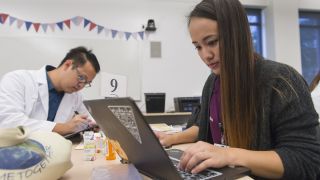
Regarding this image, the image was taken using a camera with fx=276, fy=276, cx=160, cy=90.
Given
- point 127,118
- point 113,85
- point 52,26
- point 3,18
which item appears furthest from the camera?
point 113,85

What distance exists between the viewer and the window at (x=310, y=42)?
4.06 metres

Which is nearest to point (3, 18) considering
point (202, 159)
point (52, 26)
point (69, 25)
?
point (52, 26)

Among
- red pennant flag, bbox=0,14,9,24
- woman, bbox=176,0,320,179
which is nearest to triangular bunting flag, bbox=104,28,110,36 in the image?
red pennant flag, bbox=0,14,9,24

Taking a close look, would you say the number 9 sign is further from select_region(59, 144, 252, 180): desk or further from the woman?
the woman

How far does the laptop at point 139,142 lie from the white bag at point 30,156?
13cm

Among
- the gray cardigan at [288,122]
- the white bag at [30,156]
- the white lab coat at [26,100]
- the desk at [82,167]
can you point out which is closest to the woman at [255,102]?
the gray cardigan at [288,122]

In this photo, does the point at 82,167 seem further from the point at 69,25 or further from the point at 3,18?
the point at 3,18

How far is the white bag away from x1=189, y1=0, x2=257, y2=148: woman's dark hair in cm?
44

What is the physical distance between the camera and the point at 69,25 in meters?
3.18

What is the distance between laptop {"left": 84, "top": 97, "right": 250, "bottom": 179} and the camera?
489mm

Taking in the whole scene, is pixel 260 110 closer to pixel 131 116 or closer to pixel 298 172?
pixel 298 172

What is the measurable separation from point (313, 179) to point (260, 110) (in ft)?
0.68

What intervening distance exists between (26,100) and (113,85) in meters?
1.68

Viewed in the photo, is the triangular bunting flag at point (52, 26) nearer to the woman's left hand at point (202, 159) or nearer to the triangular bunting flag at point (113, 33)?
the triangular bunting flag at point (113, 33)
